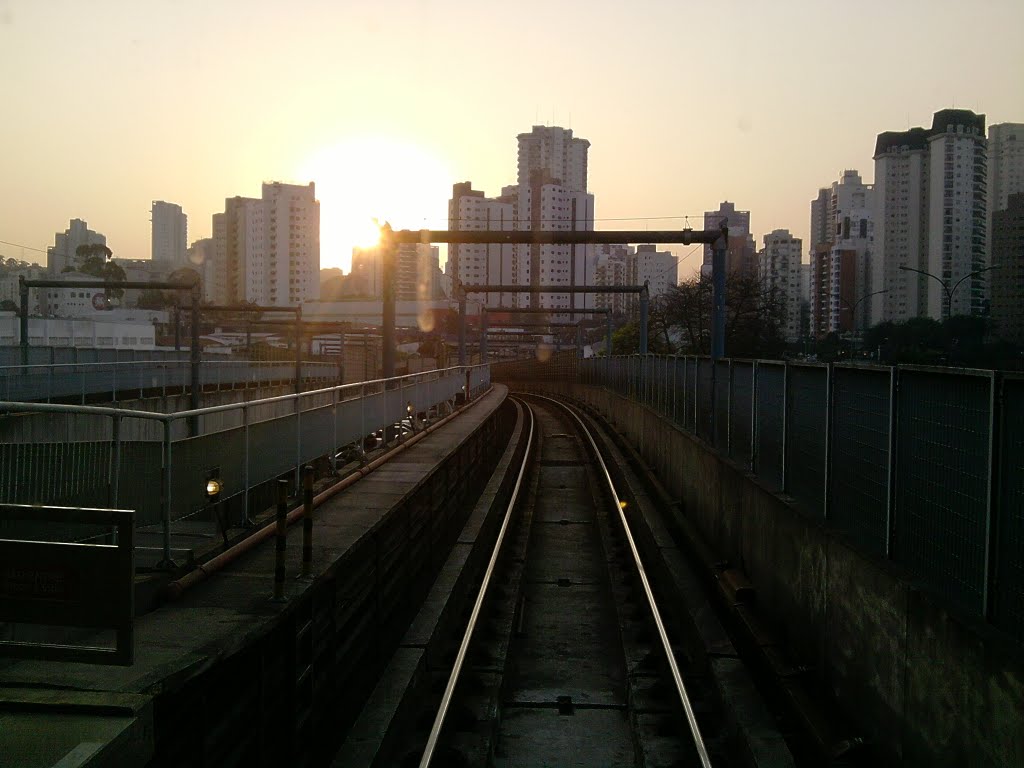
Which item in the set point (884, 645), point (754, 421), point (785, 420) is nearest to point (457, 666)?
point (884, 645)

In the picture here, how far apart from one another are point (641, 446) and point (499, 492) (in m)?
7.89

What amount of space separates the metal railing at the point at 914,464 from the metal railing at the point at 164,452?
498 cm

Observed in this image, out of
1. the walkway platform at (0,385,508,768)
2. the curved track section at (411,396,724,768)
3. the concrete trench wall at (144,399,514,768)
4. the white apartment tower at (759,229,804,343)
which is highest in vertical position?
the white apartment tower at (759,229,804,343)

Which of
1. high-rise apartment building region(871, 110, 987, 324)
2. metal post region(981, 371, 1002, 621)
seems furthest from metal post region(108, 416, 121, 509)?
high-rise apartment building region(871, 110, 987, 324)

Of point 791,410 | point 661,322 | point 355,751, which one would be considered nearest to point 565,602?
point 791,410

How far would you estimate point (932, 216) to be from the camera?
84875 millimetres

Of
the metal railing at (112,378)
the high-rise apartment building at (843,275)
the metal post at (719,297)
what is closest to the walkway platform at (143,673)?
the metal railing at (112,378)

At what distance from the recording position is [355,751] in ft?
21.7

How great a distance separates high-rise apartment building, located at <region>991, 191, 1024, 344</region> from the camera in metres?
58.2

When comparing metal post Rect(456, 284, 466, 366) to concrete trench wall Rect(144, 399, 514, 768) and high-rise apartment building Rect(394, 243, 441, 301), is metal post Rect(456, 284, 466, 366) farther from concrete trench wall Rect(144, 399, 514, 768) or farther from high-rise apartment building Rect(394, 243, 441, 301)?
high-rise apartment building Rect(394, 243, 441, 301)

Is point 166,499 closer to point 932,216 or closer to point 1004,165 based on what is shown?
point 932,216

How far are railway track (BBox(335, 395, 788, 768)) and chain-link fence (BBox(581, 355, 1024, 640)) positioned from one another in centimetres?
186

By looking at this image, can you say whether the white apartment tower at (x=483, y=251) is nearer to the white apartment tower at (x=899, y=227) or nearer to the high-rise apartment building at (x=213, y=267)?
the high-rise apartment building at (x=213, y=267)

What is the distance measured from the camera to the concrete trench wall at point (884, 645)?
4.70 metres
